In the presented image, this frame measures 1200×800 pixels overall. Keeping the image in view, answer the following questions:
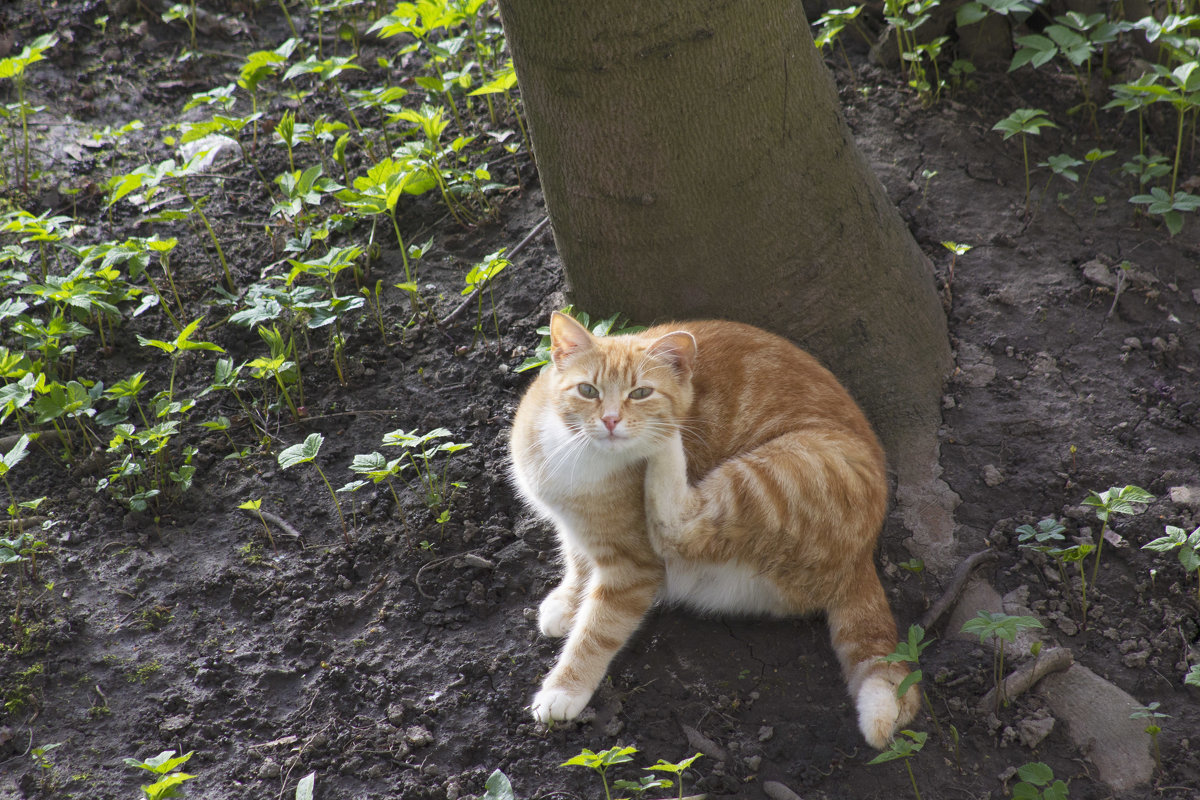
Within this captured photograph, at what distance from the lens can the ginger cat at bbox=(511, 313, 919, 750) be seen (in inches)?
100

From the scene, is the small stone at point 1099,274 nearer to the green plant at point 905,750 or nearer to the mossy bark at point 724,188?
the mossy bark at point 724,188

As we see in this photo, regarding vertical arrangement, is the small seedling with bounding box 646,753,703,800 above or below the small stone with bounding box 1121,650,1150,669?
above

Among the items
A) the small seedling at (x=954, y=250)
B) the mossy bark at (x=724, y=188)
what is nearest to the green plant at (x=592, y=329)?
the mossy bark at (x=724, y=188)

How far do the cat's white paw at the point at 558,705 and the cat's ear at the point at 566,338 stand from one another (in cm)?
98

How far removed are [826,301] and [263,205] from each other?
9.60 ft

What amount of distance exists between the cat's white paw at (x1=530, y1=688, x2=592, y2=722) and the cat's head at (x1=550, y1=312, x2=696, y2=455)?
0.72 metres

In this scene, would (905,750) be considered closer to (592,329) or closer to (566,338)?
(566,338)

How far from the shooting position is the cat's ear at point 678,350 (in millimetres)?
2533

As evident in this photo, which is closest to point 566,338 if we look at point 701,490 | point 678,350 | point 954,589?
point 678,350

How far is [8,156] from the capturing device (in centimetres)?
464

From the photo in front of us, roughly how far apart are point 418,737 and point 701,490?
1.08m

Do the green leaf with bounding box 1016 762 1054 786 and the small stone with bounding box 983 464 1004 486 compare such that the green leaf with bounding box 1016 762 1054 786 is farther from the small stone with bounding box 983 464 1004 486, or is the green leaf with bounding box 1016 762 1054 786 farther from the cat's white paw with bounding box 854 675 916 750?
the small stone with bounding box 983 464 1004 486

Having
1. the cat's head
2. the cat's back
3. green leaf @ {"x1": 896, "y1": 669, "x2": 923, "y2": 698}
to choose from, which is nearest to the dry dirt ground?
green leaf @ {"x1": 896, "y1": 669, "x2": 923, "y2": 698}

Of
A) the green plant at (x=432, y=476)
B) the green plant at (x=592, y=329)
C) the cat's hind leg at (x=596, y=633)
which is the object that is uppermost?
the green plant at (x=592, y=329)
